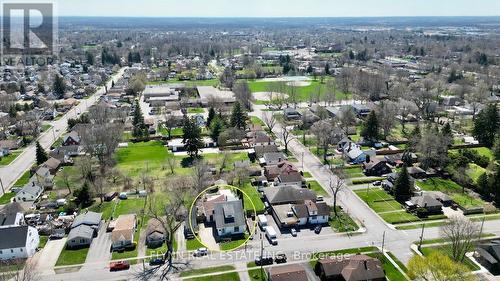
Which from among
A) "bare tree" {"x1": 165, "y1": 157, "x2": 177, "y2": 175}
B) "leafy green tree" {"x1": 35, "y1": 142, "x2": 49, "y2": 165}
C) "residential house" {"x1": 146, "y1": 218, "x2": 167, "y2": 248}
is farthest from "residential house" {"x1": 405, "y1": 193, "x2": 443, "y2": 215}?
"leafy green tree" {"x1": 35, "y1": 142, "x2": 49, "y2": 165}

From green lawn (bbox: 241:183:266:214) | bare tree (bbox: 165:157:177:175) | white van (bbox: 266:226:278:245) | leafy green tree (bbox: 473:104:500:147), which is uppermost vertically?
leafy green tree (bbox: 473:104:500:147)

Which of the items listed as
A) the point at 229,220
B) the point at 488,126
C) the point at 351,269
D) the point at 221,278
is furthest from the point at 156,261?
the point at 488,126

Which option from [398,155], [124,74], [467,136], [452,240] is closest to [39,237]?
[452,240]

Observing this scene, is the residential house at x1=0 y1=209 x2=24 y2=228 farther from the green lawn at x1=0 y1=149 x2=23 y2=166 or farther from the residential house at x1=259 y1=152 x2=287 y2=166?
the residential house at x1=259 y1=152 x2=287 y2=166

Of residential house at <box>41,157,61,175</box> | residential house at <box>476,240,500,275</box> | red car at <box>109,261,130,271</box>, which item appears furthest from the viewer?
residential house at <box>41,157,61,175</box>

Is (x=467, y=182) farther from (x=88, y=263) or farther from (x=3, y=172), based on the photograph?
(x=3, y=172)

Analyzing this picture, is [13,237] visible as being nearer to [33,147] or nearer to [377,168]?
[33,147]

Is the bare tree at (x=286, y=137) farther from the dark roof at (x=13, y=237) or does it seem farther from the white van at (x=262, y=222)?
the dark roof at (x=13, y=237)
